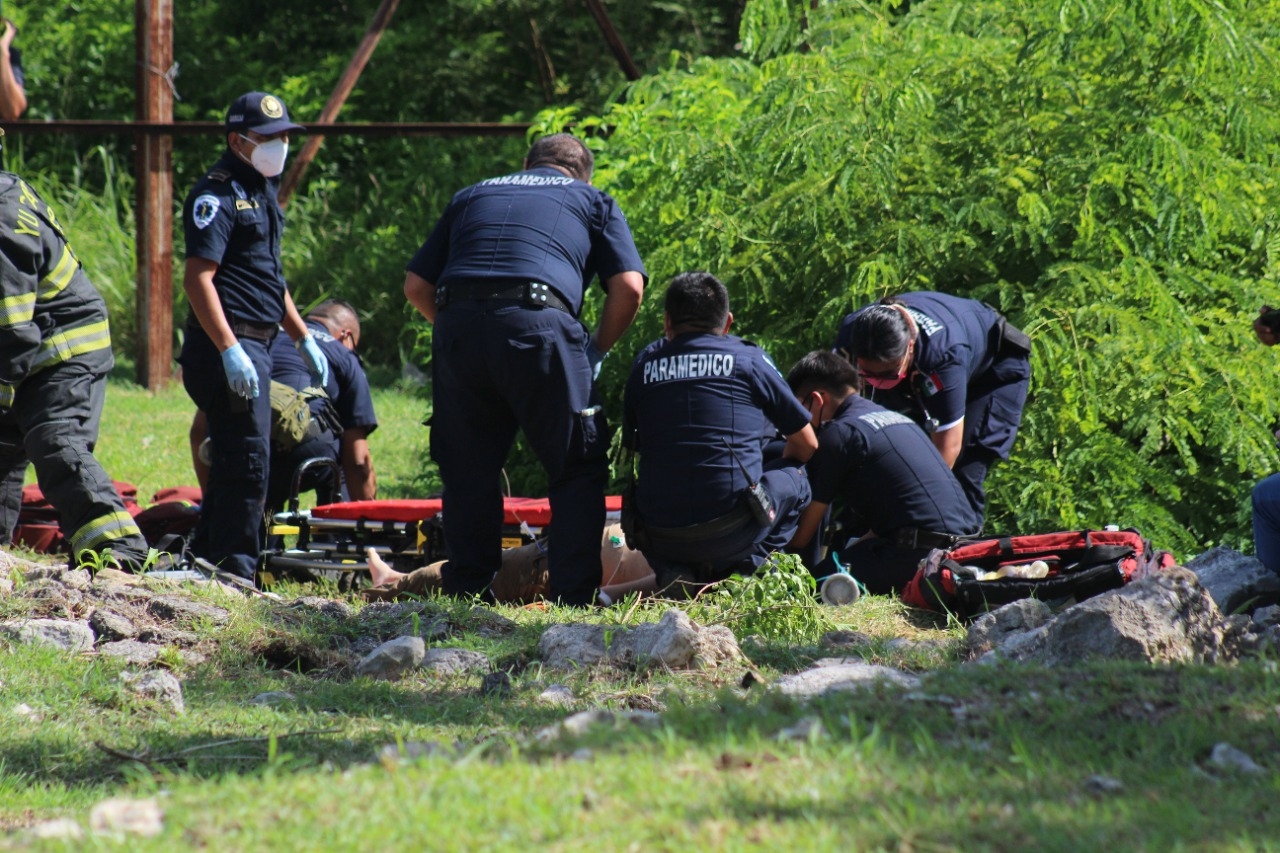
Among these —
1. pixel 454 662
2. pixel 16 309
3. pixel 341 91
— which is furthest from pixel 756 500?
pixel 341 91

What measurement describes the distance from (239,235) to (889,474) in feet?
8.94

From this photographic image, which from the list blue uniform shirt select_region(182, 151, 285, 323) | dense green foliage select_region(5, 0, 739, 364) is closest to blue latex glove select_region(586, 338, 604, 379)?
blue uniform shirt select_region(182, 151, 285, 323)

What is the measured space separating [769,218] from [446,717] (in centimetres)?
390

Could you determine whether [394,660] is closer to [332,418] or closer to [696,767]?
[696,767]

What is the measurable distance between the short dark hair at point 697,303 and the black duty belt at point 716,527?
2.28ft

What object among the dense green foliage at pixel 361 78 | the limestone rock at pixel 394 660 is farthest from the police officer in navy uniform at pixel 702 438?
the dense green foliage at pixel 361 78

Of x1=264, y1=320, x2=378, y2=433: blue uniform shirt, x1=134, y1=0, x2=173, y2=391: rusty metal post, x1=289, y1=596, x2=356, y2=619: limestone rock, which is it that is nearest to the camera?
x1=289, y1=596, x2=356, y2=619: limestone rock

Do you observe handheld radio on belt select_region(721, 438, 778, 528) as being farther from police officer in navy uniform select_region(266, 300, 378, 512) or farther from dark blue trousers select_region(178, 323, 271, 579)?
police officer in navy uniform select_region(266, 300, 378, 512)

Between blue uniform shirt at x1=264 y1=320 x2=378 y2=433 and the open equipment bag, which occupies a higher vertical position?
blue uniform shirt at x1=264 y1=320 x2=378 y2=433

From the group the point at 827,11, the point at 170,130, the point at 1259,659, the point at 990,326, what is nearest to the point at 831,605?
the point at 990,326

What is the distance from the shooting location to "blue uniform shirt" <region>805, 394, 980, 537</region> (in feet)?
17.6

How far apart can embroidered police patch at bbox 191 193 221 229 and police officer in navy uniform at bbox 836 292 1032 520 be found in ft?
8.38

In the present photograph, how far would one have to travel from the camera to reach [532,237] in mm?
5035

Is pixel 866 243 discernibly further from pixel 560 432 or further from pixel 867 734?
pixel 867 734
